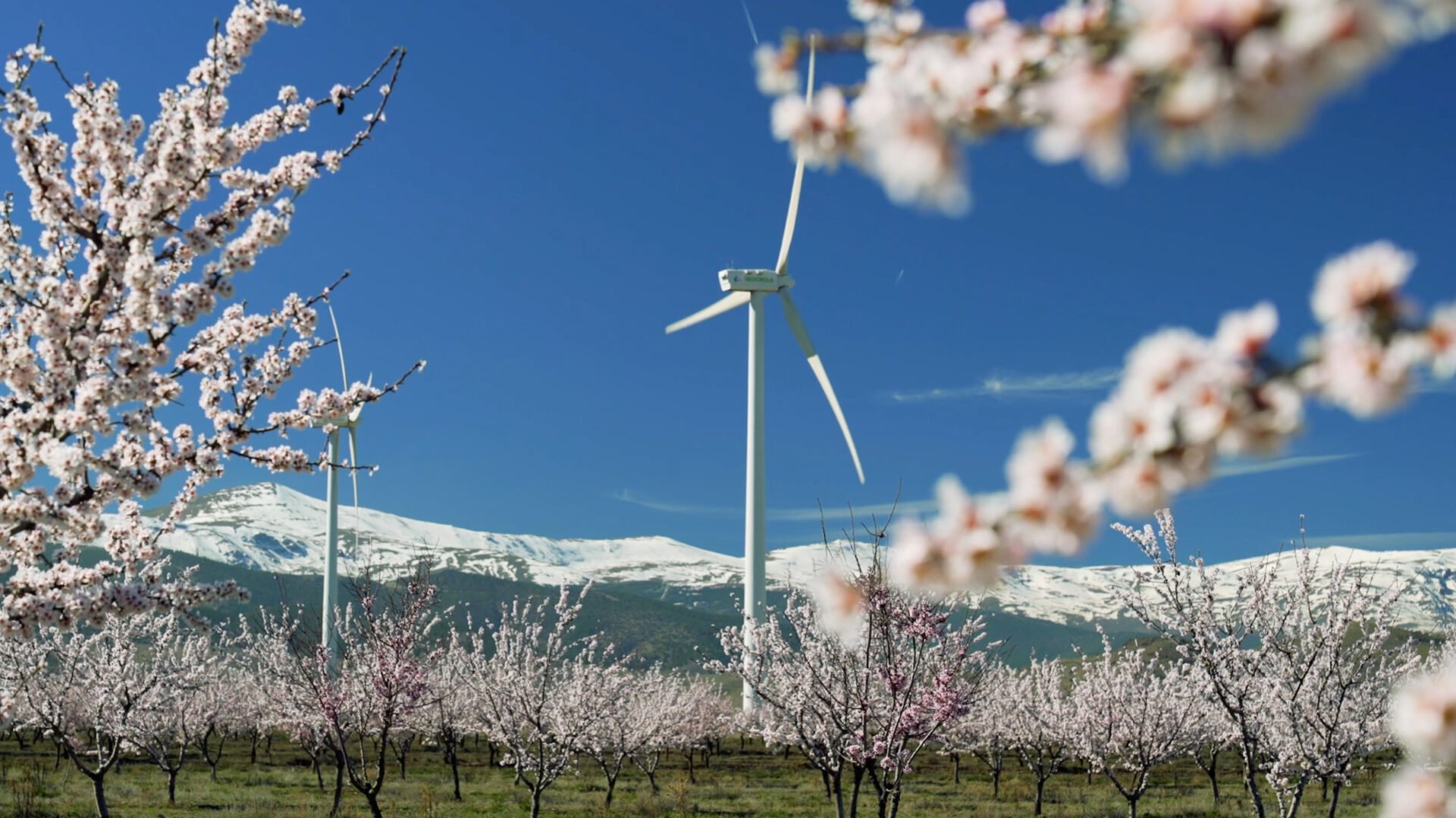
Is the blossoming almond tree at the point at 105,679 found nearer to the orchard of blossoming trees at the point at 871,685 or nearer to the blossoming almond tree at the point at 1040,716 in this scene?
the orchard of blossoming trees at the point at 871,685

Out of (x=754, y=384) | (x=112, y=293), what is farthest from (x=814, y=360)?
(x=112, y=293)

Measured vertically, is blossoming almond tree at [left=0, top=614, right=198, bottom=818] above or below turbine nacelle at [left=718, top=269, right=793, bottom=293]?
below

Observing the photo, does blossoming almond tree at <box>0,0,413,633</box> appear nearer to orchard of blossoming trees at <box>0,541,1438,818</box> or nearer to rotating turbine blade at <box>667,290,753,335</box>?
orchard of blossoming trees at <box>0,541,1438,818</box>

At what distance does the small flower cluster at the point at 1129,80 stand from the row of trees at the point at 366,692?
27.6 feet

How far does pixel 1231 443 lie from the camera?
214 cm

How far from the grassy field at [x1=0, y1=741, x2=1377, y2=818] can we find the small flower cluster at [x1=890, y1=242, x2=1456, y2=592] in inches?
1104

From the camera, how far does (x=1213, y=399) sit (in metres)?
2.12

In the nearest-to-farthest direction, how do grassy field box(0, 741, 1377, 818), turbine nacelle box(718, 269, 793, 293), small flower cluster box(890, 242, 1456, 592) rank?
small flower cluster box(890, 242, 1456, 592), grassy field box(0, 741, 1377, 818), turbine nacelle box(718, 269, 793, 293)

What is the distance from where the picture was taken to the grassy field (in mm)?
31391

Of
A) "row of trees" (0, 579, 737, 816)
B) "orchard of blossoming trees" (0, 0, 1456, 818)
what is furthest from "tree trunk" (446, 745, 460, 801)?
"orchard of blossoming trees" (0, 0, 1456, 818)

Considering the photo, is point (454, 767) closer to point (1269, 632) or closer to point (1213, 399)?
point (1269, 632)

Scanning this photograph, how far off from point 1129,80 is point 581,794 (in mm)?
40169

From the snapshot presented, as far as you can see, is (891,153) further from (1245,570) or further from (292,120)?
(1245,570)

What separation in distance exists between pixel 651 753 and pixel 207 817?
1108 inches
